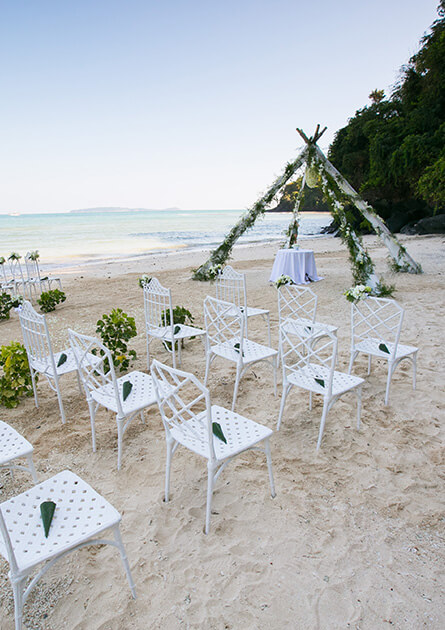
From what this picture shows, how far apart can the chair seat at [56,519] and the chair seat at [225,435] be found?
0.58 meters

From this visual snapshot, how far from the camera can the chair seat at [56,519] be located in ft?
4.80

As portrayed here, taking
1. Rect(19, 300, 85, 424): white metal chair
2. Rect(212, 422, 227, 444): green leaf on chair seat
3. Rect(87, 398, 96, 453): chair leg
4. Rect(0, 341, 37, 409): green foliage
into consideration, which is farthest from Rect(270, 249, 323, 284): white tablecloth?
Rect(212, 422, 227, 444): green leaf on chair seat

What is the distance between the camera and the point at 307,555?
193cm

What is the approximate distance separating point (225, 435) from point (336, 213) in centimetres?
706

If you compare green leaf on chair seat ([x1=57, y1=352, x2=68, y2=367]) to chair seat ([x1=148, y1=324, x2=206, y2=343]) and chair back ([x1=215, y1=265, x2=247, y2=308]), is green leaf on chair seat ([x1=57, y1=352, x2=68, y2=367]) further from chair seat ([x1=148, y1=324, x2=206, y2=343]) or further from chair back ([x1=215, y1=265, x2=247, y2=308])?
chair back ([x1=215, y1=265, x2=247, y2=308])

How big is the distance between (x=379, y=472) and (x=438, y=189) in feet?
30.0

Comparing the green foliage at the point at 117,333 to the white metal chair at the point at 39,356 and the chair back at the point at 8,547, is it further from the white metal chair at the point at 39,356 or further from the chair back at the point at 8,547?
the chair back at the point at 8,547

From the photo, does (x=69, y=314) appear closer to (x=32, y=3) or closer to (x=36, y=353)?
(x=36, y=353)

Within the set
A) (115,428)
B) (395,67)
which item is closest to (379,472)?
(115,428)

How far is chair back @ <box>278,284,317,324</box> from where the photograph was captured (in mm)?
4254

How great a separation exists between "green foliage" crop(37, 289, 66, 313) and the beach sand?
12.7ft

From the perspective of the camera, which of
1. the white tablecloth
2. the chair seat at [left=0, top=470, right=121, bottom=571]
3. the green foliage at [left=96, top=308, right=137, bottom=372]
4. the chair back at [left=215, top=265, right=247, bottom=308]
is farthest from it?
the white tablecloth

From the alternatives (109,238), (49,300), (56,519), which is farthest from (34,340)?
(109,238)

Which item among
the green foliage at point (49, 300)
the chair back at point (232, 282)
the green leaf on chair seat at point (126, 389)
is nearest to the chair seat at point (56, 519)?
the green leaf on chair seat at point (126, 389)
